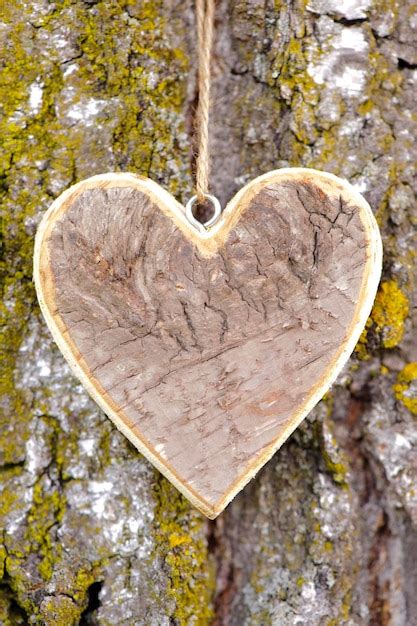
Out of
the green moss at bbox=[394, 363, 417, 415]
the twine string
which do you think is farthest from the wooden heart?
the green moss at bbox=[394, 363, 417, 415]

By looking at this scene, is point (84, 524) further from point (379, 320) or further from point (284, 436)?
point (379, 320)

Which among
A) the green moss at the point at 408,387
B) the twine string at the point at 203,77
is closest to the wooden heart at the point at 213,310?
the twine string at the point at 203,77

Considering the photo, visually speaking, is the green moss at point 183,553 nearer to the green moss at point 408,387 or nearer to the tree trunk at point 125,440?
the tree trunk at point 125,440

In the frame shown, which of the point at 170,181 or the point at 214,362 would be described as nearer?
the point at 214,362

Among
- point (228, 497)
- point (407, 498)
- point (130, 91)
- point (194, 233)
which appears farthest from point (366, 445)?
point (130, 91)

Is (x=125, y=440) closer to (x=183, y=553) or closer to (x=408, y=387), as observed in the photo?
(x=183, y=553)

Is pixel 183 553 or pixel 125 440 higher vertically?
pixel 125 440

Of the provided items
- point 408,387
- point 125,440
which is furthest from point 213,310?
point 408,387
